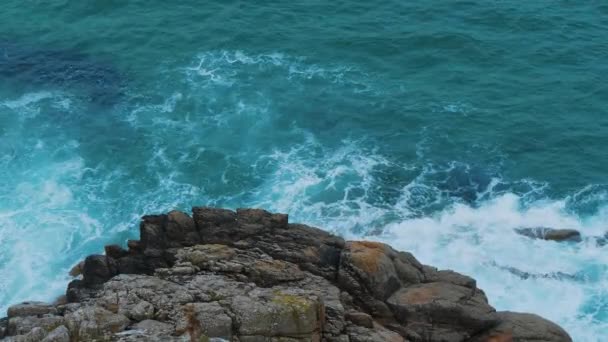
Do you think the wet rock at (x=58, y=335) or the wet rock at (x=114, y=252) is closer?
the wet rock at (x=58, y=335)

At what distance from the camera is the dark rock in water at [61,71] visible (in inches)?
3819

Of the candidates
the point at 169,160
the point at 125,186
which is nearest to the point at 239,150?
the point at 169,160

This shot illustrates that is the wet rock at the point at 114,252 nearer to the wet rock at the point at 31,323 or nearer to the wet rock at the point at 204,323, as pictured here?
the wet rock at the point at 31,323

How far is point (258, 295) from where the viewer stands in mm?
46375

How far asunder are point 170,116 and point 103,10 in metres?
28.9

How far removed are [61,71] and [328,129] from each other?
37288 millimetres

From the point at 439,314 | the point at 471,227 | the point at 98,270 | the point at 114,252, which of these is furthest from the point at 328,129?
the point at 439,314

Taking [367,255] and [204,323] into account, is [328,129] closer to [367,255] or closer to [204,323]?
[367,255]

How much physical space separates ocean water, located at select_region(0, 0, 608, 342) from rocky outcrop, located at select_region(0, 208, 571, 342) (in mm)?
16871

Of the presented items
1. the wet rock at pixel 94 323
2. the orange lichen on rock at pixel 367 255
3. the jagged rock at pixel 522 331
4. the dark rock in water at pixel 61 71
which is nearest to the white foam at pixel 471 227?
the jagged rock at pixel 522 331

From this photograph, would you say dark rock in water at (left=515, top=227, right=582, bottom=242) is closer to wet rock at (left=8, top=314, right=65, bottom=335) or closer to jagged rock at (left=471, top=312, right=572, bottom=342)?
jagged rock at (left=471, top=312, right=572, bottom=342)

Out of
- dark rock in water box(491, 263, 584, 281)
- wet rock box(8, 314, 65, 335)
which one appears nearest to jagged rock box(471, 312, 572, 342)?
dark rock in water box(491, 263, 584, 281)

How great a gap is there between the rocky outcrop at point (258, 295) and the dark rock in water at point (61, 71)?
41.8 metres

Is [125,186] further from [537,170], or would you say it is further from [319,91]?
[537,170]
